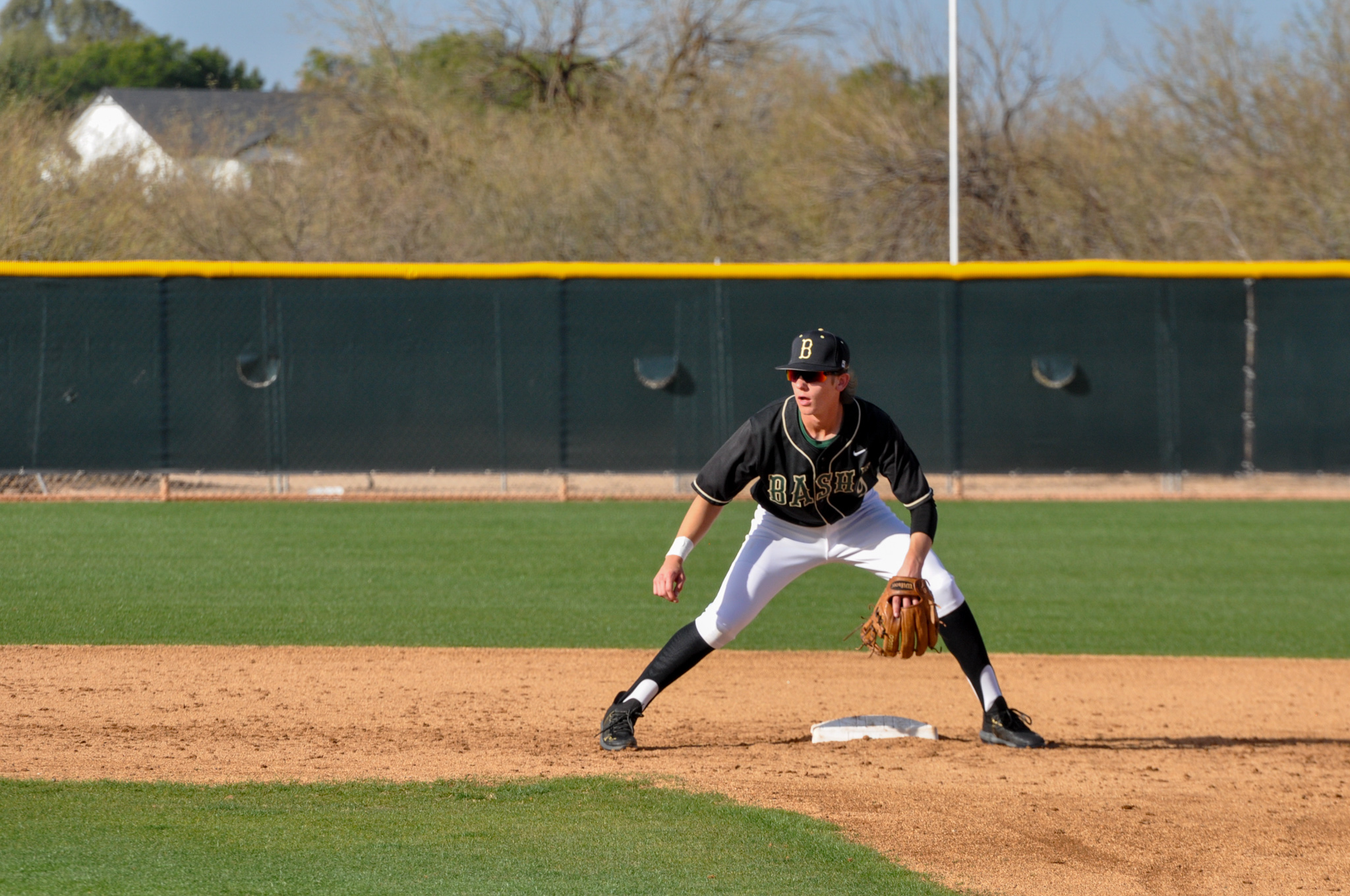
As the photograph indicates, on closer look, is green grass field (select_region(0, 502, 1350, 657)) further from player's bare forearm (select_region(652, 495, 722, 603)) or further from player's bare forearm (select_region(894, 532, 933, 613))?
player's bare forearm (select_region(894, 532, 933, 613))

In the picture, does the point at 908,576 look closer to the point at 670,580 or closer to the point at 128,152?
the point at 670,580

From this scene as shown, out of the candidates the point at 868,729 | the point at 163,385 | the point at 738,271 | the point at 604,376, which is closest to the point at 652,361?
the point at 604,376

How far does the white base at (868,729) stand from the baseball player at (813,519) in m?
0.28

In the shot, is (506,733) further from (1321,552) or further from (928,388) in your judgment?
(928,388)

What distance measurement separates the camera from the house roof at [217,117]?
23078mm

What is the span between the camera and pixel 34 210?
16188mm

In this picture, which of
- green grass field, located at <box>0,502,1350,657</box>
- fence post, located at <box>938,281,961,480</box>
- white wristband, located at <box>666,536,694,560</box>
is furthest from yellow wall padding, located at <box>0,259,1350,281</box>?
white wristband, located at <box>666,536,694,560</box>

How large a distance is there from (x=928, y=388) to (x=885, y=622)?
27.0 feet

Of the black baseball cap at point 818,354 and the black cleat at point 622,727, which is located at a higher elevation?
the black baseball cap at point 818,354

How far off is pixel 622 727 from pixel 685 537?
87 cm

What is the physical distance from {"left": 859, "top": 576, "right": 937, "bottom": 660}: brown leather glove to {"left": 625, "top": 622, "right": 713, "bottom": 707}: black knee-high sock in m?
0.68

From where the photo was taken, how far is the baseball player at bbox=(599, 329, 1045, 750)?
4.87 meters

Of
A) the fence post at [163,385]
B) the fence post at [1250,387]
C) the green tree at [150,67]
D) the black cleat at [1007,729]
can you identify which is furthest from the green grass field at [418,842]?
the green tree at [150,67]

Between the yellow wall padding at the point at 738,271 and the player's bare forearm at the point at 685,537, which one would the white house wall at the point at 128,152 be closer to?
Answer: the yellow wall padding at the point at 738,271
